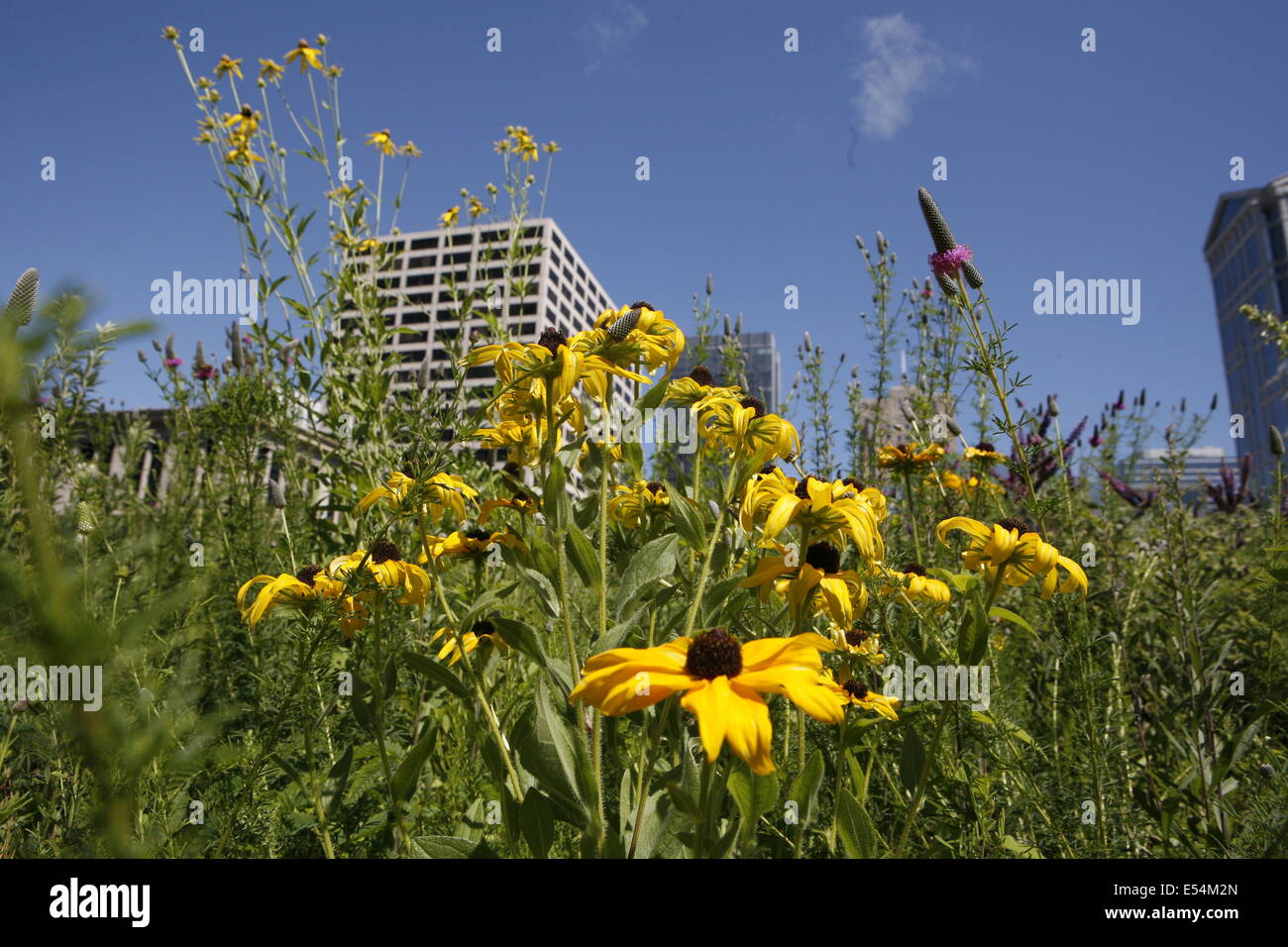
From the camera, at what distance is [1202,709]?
70.1 inches

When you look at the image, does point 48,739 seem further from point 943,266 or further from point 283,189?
point 283,189

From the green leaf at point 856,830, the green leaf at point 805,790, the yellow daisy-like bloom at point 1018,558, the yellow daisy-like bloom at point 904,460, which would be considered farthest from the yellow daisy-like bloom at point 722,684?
the yellow daisy-like bloom at point 904,460

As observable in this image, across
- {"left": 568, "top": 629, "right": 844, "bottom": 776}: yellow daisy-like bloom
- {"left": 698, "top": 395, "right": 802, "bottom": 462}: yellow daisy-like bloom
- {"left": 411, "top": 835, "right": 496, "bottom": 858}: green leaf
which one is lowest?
{"left": 411, "top": 835, "right": 496, "bottom": 858}: green leaf

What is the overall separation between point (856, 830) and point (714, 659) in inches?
29.1

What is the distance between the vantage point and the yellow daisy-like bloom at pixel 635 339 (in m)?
1.59

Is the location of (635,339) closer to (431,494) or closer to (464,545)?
(431,494)

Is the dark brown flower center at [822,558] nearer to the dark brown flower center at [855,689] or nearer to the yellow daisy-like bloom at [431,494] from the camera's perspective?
the dark brown flower center at [855,689]

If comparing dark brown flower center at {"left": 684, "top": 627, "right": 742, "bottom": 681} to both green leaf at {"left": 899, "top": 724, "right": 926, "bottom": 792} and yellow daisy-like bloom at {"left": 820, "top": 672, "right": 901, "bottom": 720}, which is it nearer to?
yellow daisy-like bloom at {"left": 820, "top": 672, "right": 901, "bottom": 720}

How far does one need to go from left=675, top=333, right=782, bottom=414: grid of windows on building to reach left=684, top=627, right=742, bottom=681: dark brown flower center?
1.17 metres

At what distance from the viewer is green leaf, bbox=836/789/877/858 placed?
54.3 inches

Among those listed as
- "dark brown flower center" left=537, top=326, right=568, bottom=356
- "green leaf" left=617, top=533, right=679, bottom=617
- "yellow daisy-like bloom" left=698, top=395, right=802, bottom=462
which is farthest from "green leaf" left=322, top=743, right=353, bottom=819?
"yellow daisy-like bloom" left=698, top=395, right=802, bottom=462

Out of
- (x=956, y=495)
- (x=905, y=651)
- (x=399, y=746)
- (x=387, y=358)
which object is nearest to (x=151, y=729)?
(x=905, y=651)
